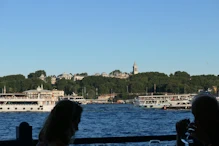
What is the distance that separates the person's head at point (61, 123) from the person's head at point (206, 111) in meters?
0.65

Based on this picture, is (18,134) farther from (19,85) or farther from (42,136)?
(19,85)

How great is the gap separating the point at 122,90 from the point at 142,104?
206 feet

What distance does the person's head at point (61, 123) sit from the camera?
116 inches

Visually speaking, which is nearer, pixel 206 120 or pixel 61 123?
pixel 206 120

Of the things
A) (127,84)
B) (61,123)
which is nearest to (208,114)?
(61,123)

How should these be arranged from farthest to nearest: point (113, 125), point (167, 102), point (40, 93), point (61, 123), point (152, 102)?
point (40, 93), point (152, 102), point (167, 102), point (113, 125), point (61, 123)

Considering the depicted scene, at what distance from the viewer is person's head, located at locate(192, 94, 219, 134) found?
2.79 m

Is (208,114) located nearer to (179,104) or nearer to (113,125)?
(113,125)

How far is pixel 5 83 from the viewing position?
16188cm

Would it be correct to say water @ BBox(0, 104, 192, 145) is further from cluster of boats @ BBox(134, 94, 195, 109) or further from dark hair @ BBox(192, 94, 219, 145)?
cluster of boats @ BBox(134, 94, 195, 109)

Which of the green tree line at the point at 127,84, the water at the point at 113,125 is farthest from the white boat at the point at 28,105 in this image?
the green tree line at the point at 127,84

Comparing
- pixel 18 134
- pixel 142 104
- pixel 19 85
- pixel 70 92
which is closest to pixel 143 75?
pixel 70 92

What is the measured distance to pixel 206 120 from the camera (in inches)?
111

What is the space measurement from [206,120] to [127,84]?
175 m
